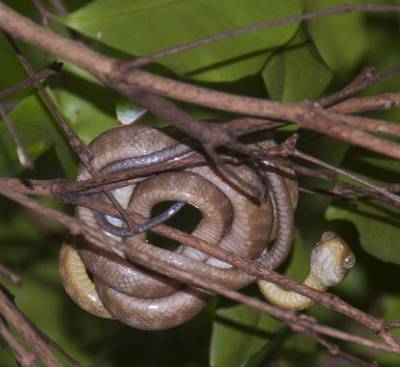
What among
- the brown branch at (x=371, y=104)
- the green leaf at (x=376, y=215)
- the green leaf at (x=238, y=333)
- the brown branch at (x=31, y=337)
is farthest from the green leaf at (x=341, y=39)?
the brown branch at (x=31, y=337)

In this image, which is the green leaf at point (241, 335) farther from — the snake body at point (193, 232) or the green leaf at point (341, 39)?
the green leaf at point (341, 39)

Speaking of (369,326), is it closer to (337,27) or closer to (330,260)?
(330,260)

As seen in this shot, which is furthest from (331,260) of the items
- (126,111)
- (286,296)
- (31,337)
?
(31,337)

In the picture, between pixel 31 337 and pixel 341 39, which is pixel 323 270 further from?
pixel 31 337

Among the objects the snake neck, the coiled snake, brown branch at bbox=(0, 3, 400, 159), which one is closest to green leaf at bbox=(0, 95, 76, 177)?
the coiled snake

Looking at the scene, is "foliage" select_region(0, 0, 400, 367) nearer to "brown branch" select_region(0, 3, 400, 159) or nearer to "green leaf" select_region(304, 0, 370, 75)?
"green leaf" select_region(304, 0, 370, 75)
